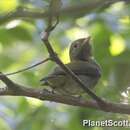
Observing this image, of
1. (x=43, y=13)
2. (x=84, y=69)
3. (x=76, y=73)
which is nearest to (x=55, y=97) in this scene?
(x=43, y=13)

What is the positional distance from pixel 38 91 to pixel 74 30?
1132mm

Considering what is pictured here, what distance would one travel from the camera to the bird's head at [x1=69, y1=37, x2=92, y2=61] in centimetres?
294

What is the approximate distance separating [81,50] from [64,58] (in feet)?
0.71

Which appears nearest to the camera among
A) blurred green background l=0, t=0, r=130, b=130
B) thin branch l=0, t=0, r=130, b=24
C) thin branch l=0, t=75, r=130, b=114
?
thin branch l=0, t=0, r=130, b=24

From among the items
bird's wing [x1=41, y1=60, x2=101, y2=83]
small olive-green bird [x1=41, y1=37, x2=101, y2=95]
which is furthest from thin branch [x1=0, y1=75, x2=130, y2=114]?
bird's wing [x1=41, y1=60, x2=101, y2=83]

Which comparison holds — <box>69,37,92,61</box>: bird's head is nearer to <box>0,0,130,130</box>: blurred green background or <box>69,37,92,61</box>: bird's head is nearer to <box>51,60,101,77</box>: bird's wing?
<box>0,0,130,130</box>: blurred green background

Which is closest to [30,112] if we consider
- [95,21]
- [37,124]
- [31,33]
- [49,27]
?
[37,124]

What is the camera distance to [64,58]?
287 cm

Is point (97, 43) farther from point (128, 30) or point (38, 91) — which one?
point (38, 91)

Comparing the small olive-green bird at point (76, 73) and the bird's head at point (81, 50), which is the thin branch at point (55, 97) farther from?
the bird's head at point (81, 50)

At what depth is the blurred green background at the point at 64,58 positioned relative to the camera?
7.12 ft

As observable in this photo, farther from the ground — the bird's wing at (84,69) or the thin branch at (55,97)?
the thin branch at (55,97)

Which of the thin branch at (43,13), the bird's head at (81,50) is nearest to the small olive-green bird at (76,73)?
the bird's head at (81,50)

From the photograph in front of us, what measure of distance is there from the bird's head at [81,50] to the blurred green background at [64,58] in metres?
0.07
